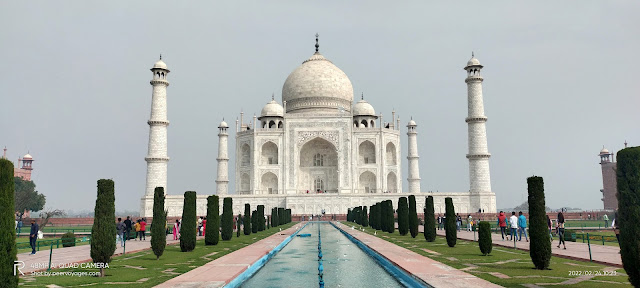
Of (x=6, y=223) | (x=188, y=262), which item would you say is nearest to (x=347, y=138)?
(x=188, y=262)

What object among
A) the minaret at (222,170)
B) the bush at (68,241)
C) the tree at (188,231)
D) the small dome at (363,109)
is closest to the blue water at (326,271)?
the tree at (188,231)

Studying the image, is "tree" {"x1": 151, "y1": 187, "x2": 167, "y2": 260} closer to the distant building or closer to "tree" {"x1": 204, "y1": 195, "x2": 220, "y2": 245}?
"tree" {"x1": 204, "y1": 195, "x2": 220, "y2": 245}

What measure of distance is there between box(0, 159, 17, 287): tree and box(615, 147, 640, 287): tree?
6.96 metres

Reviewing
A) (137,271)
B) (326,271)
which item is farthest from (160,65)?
(326,271)

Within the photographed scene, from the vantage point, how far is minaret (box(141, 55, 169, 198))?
3350 cm

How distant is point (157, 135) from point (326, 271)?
90.5 ft

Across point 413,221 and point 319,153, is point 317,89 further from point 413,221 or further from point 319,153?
point 413,221

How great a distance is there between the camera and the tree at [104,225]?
8.27 meters

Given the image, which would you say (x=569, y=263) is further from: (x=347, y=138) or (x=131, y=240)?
(x=347, y=138)

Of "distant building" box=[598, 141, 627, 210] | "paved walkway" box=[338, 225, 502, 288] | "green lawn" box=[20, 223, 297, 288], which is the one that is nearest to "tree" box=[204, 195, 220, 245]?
"green lawn" box=[20, 223, 297, 288]

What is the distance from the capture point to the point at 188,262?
9.91 metres

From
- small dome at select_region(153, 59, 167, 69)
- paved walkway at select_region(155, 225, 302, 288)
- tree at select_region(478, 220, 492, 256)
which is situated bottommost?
paved walkway at select_region(155, 225, 302, 288)

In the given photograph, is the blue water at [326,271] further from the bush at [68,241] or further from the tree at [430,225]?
the bush at [68,241]

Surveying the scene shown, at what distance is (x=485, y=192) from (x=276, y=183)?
16.4m
